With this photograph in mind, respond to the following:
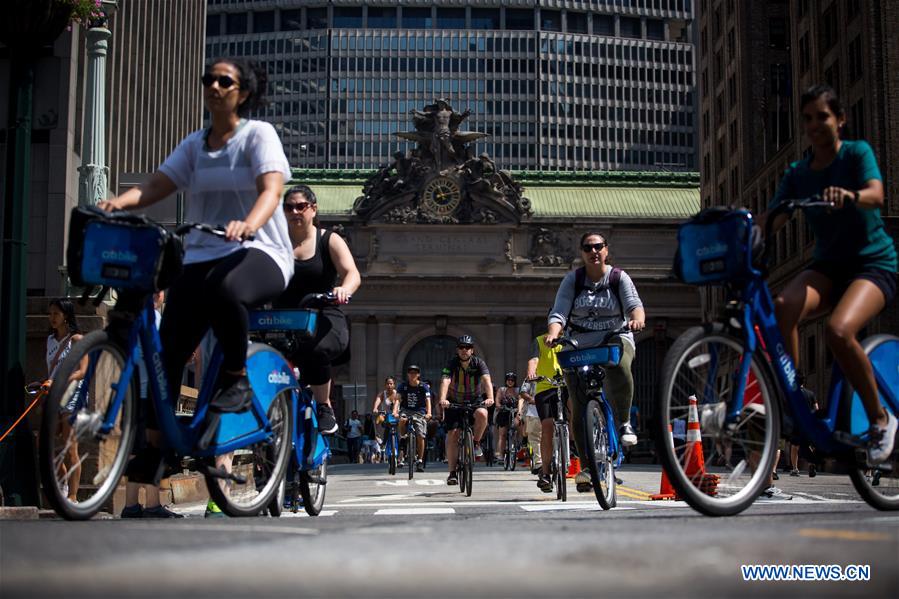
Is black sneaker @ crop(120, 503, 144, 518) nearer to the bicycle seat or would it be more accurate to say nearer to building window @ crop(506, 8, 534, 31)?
the bicycle seat

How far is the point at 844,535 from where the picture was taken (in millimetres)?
4613

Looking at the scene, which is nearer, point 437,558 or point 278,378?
point 437,558

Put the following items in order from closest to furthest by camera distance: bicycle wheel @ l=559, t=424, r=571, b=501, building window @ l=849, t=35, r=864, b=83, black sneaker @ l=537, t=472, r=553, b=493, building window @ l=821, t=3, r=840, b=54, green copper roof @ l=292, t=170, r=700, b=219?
1. bicycle wheel @ l=559, t=424, r=571, b=501
2. black sneaker @ l=537, t=472, r=553, b=493
3. building window @ l=849, t=35, r=864, b=83
4. building window @ l=821, t=3, r=840, b=54
5. green copper roof @ l=292, t=170, r=700, b=219

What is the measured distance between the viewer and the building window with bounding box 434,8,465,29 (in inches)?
5581

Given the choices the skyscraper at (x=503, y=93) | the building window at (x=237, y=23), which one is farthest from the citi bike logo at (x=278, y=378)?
the building window at (x=237, y=23)

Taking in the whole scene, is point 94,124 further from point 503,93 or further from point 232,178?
point 503,93

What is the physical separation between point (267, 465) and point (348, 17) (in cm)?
13888

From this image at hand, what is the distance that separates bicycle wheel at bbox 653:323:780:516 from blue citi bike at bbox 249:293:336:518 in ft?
6.83

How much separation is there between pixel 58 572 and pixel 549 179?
253ft

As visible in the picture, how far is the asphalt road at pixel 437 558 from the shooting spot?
316 cm

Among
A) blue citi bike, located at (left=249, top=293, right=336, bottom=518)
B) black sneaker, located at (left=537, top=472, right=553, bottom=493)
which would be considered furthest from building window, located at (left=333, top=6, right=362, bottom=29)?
blue citi bike, located at (left=249, top=293, right=336, bottom=518)

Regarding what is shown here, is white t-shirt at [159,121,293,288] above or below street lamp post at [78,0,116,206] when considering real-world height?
below

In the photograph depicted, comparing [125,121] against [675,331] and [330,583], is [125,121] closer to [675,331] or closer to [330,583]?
[330,583]

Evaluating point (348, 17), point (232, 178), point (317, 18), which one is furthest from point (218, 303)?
point (317, 18)
